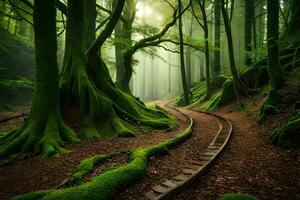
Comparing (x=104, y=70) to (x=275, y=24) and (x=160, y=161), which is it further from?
(x=275, y=24)

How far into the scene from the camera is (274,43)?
1234 cm

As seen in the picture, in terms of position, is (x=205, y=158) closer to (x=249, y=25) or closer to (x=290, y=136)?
(x=290, y=136)

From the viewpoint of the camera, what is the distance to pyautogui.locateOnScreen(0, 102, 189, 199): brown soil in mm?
6387

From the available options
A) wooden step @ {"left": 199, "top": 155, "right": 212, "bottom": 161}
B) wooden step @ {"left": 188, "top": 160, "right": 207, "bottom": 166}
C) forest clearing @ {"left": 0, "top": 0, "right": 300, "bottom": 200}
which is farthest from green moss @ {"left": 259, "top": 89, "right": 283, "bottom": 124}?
wooden step @ {"left": 188, "top": 160, "right": 207, "bottom": 166}

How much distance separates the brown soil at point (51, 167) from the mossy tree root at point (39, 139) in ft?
1.35

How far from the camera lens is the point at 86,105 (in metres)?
11.8

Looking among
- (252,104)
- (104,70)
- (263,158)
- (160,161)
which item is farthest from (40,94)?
(252,104)

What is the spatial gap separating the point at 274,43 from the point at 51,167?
1080 cm

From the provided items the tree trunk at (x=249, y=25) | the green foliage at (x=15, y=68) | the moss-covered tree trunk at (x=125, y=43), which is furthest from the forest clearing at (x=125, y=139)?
the green foliage at (x=15, y=68)

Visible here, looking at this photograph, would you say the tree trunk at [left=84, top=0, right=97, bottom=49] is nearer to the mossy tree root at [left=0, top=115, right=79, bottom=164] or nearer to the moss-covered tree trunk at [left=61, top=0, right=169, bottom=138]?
the moss-covered tree trunk at [left=61, top=0, right=169, bottom=138]

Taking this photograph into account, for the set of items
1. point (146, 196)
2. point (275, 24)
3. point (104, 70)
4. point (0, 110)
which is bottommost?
point (146, 196)

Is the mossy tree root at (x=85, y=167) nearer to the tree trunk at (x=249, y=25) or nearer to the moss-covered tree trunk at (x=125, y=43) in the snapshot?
the moss-covered tree trunk at (x=125, y=43)

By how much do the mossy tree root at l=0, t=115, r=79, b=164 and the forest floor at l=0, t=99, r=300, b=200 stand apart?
492mm

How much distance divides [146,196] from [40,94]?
6.59 m
